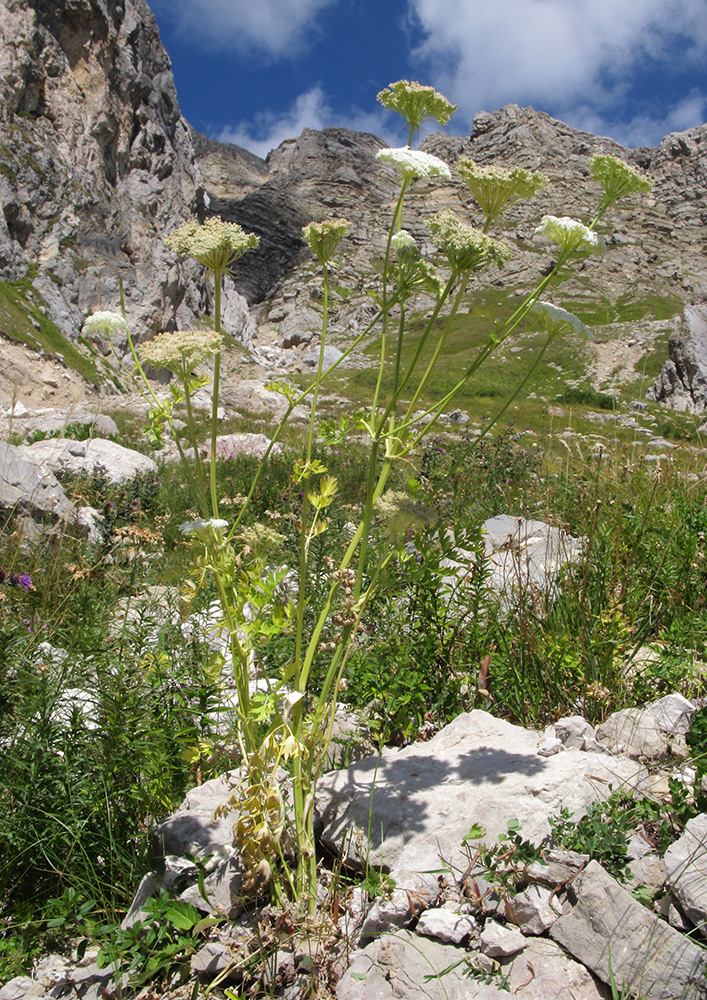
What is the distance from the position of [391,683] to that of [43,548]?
3.81m

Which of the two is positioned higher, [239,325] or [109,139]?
[109,139]

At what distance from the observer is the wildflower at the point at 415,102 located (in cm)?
233

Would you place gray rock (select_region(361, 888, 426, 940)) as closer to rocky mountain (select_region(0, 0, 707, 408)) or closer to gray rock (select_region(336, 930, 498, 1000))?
gray rock (select_region(336, 930, 498, 1000))

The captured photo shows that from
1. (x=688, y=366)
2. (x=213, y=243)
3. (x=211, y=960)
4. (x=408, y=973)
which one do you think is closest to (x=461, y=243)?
(x=213, y=243)

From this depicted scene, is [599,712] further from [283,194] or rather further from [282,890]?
[283,194]

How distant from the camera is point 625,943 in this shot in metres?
1.67

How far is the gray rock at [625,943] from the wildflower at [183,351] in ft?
7.13

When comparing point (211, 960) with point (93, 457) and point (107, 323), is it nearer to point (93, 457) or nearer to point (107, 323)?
point (107, 323)

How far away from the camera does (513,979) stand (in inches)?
67.2

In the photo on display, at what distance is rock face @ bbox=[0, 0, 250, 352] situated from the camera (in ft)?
84.5

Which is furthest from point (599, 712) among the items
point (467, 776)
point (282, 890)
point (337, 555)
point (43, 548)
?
point (43, 548)

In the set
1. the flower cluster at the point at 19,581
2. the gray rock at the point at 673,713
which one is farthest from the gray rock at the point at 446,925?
the flower cluster at the point at 19,581

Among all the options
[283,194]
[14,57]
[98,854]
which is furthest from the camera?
[283,194]

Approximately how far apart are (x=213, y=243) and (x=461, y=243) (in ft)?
3.04
